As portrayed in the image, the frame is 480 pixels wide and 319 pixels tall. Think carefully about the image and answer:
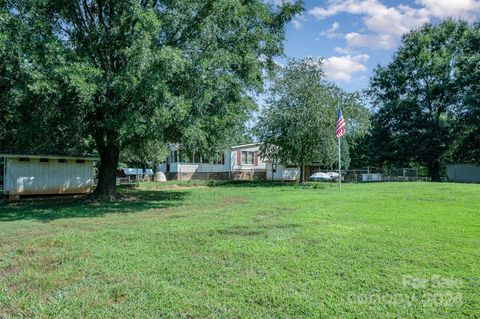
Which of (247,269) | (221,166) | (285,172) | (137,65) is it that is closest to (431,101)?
(285,172)

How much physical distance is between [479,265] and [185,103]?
8.52m

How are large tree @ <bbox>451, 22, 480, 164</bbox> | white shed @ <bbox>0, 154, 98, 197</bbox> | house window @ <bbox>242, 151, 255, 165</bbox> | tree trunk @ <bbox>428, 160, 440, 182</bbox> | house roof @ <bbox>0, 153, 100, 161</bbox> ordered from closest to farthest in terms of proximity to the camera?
house roof @ <bbox>0, 153, 100, 161</bbox> < white shed @ <bbox>0, 154, 98, 197</bbox> < large tree @ <bbox>451, 22, 480, 164</bbox> < tree trunk @ <bbox>428, 160, 440, 182</bbox> < house window @ <bbox>242, 151, 255, 165</bbox>

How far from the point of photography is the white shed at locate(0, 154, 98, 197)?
638 inches

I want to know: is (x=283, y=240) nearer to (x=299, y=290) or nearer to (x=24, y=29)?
(x=299, y=290)

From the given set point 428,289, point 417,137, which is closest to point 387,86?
point 417,137

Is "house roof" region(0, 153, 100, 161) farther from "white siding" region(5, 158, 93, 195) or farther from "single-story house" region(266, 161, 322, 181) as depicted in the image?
"single-story house" region(266, 161, 322, 181)

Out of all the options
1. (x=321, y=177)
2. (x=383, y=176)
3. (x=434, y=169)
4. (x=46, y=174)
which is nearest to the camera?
(x=46, y=174)

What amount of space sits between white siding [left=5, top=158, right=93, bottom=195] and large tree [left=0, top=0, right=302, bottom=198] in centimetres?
379

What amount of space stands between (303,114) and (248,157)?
12924 mm

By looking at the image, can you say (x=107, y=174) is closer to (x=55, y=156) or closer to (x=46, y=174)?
(x=55, y=156)

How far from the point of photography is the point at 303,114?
2450 cm

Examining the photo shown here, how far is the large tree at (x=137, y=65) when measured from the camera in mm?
10625

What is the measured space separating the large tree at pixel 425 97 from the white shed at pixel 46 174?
2824 cm

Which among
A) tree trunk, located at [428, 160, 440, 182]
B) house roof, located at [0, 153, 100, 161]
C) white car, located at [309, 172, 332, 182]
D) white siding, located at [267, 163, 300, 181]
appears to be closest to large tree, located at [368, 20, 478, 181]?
tree trunk, located at [428, 160, 440, 182]
